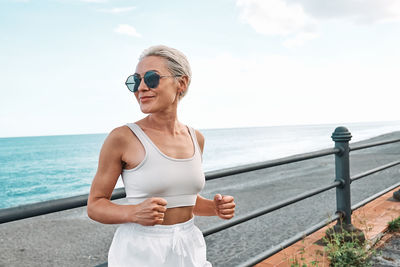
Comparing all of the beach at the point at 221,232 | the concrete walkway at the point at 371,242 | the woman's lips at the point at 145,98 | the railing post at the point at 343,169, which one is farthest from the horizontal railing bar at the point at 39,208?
the beach at the point at 221,232

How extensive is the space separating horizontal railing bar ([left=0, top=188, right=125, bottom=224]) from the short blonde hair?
0.58 metres

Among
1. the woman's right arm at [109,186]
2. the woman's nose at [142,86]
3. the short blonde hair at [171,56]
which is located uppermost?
the short blonde hair at [171,56]

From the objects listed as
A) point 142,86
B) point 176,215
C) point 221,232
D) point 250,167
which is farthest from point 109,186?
point 221,232

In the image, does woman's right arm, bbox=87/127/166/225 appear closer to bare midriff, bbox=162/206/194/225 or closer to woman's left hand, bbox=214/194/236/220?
bare midriff, bbox=162/206/194/225

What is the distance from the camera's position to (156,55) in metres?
1.28

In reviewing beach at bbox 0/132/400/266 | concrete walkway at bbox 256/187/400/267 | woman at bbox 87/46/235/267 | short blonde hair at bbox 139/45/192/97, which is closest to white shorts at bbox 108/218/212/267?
woman at bbox 87/46/235/267

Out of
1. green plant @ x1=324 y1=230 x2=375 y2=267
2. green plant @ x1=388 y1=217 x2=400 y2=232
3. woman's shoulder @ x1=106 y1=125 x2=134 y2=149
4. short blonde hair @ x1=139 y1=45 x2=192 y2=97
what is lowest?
green plant @ x1=388 y1=217 x2=400 y2=232

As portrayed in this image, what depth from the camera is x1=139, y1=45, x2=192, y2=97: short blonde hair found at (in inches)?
50.1

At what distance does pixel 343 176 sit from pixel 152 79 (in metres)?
2.64

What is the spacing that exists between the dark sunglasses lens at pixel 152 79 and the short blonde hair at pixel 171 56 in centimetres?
6

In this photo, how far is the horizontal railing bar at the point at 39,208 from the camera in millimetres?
1188

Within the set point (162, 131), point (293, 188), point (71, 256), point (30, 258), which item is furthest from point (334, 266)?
point (293, 188)

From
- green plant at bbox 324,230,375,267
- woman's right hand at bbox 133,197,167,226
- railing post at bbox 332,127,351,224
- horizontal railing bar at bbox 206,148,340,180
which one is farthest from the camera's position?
railing post at bbox 332,127,351,224

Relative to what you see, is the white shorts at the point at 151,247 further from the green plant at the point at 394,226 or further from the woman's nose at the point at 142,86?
the green plant at the point at 394,226
